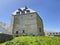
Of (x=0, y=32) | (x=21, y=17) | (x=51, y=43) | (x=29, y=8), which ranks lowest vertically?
(x=51, y=43)

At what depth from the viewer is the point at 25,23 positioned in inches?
2073

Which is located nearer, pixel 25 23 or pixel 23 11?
pixel 25 23

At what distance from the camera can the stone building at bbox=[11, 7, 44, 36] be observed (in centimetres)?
5108

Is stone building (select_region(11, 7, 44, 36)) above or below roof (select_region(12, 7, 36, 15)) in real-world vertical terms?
below

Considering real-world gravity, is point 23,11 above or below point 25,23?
above

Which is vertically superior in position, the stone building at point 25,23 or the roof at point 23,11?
the roof at point 23,11

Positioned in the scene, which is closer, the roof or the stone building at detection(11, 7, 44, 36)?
the stone building at detection(11, 7, 44, 36)

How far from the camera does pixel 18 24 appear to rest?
53.2 metres

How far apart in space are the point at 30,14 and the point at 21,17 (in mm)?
4015

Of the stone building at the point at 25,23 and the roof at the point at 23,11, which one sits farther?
the roof at the point at 23,11

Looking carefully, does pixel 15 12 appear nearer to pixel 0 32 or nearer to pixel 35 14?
pixel 35 14

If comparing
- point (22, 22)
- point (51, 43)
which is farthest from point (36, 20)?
point (51, 43)

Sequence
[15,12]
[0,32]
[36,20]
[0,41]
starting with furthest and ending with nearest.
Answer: [15,12] < [36,20] < [0,32] < [0,41]

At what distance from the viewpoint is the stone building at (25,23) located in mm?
51078
